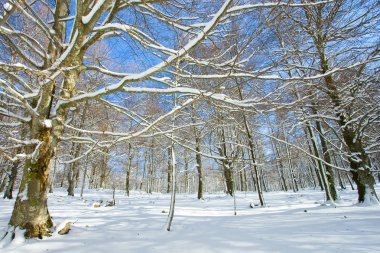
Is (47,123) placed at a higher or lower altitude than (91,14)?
lower

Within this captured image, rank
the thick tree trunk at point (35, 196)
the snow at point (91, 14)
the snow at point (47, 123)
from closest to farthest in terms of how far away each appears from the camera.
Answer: the snow at point (91, 14) → the thick tree trunk at point (35, 196) → the snow at point (47, 123)

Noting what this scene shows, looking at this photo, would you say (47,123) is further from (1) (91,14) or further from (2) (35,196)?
(1) (91,14)

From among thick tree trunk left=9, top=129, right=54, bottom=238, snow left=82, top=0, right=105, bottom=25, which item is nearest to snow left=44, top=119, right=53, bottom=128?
thick tree trunk left=9, top=129, right=54, bottom=238

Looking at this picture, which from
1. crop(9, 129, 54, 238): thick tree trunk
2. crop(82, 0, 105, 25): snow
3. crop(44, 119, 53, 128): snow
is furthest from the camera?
crop(44, 119, 53, 128): snow

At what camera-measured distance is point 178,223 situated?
14.8 ft

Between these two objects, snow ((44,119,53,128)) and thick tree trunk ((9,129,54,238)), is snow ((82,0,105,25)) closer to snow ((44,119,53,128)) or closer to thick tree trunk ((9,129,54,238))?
snow ((44,119,53,128))

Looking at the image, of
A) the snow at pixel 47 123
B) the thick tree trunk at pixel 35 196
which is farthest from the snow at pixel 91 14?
the thick tree trunk at pixel 35 196

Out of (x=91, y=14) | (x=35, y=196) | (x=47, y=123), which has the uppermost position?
(x=91, y=14)

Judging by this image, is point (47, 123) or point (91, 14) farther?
point (47, 123)

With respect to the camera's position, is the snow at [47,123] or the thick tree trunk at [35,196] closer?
the thick tree trunk at [35,196]

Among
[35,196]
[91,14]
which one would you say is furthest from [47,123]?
[91,14]

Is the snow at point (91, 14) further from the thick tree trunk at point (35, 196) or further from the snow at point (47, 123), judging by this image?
the thick tree trunk at point (35, 196)

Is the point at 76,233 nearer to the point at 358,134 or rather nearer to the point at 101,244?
the point at 101,244

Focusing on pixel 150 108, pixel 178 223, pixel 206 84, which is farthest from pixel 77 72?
pixel 178 223
